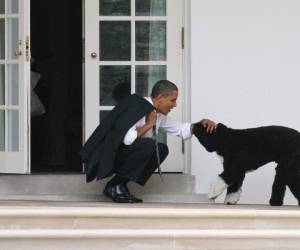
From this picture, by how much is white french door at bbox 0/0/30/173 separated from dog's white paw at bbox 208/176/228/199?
1.54 meters

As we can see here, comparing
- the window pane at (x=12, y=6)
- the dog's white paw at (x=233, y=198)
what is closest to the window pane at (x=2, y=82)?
the window pane at (x=12, y=6)

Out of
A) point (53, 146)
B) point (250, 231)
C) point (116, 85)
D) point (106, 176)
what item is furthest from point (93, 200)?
point (53, 146)

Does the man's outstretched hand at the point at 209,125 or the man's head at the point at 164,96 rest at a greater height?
the man's head at the point at 164,96

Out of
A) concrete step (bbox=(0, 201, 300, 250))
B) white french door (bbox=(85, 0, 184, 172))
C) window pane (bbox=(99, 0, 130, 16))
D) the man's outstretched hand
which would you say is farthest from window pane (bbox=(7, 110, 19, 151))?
the man's outstretched hand

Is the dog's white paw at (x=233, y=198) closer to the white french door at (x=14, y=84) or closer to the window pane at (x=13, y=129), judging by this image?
the white french door at (x=14, y=84)

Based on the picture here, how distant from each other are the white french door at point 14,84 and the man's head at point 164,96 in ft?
3.72

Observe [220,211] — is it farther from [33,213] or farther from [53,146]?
[53,146]

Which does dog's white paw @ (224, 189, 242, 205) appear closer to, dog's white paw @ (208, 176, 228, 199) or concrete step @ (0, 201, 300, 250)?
dog's white paw @ (208, 176, 228, 199)

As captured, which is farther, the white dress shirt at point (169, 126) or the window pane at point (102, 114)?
the window pane at point (102, 114)

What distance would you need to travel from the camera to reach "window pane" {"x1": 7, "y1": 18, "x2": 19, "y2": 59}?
7141mm

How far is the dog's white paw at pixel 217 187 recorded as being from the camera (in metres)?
6.43

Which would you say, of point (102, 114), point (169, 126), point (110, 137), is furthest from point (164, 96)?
point (102, 114)

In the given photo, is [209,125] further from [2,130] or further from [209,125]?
[2,130]

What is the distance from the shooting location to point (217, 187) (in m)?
6.43
